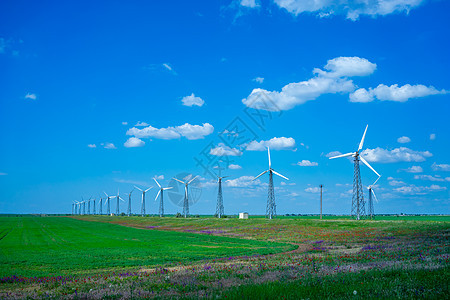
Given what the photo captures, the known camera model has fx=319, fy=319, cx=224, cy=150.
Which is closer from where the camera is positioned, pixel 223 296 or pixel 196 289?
pixel 223 296

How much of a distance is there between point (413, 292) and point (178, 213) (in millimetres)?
184109

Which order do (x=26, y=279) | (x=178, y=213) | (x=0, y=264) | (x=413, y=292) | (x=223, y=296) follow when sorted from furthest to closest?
(x=178, y=213)
(x=0, y=264)
(x=26, y=279)
(x=223, y=296)
(x=413, y=292)

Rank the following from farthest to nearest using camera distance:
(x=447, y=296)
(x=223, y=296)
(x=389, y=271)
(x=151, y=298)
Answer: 1. (x=389, y=271)
2. (x=151, y=298)
3. (x=223, y=296)
4. (x=447, y=296)

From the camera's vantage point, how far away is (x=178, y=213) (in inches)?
7466

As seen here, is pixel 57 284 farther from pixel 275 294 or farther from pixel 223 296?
pixel 275 294

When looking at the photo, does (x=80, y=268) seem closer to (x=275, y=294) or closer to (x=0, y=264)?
(x=0, y=264)

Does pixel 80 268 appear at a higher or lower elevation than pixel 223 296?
lower

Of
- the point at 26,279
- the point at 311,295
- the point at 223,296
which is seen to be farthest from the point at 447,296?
the point at 26,279

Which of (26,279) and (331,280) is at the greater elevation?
(331,280)

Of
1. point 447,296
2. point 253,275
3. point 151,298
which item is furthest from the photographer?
point 253,275

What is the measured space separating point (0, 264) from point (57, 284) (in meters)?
18.4

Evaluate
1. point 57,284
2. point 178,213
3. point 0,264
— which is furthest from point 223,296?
point 178,213

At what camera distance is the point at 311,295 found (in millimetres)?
12102

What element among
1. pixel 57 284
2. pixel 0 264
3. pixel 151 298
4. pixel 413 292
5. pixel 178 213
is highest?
pixel 413 292
